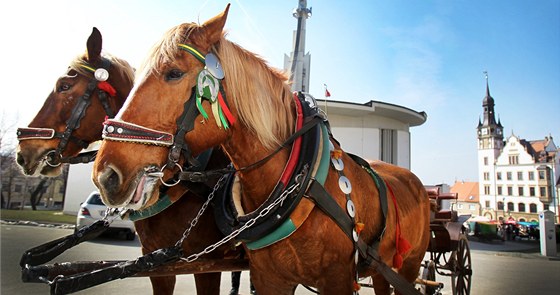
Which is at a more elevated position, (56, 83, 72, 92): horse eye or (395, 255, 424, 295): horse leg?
(56, 83, 72, 92): horse eye

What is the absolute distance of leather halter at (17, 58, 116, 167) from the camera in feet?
7.41

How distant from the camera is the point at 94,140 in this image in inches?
100

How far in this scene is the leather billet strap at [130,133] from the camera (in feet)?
4.17

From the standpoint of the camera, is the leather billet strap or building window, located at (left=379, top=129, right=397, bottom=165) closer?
the leather billet strap

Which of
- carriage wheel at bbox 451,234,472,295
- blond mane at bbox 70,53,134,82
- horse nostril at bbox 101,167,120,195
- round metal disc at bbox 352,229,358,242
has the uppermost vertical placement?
blond mane at bbox 70,53,134,82

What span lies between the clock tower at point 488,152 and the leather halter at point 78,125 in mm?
72409

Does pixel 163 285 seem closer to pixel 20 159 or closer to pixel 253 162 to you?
pixel 20 159

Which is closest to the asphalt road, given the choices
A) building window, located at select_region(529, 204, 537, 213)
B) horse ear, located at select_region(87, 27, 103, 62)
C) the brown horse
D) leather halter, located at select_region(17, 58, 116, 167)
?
leather halter, located at select_region(17, 58, 116, 167)

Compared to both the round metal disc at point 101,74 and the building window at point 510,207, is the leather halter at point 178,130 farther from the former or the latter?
the building window at point 510,207

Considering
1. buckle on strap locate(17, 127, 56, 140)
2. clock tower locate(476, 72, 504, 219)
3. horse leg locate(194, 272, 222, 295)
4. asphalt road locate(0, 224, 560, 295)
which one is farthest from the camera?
clock tower locate(476, 72, 504, 219)

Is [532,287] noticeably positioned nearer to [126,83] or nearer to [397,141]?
[126,83]

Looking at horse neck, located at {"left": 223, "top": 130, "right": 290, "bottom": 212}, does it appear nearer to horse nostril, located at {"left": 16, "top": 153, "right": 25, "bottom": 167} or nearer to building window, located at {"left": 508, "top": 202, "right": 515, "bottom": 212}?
horse nostril, located at {"left": 16, "top": 153, "right": 25, "bottom": 167}

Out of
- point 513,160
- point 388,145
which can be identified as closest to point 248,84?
point 388,145

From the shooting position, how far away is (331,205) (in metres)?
1.69
